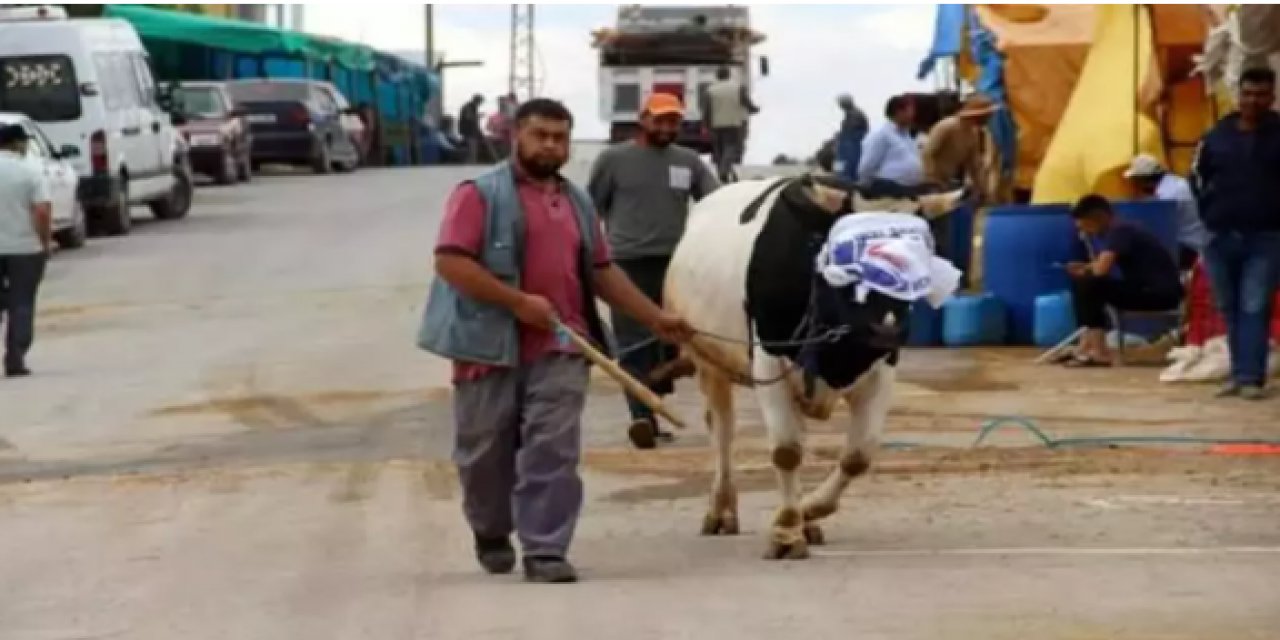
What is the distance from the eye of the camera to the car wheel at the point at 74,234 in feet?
100

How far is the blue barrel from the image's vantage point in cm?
1980

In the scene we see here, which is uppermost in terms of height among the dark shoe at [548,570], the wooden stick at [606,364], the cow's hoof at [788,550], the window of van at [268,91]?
the wooden stick at [606,364]

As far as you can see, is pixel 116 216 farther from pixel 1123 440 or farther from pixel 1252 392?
pixel 1123 440

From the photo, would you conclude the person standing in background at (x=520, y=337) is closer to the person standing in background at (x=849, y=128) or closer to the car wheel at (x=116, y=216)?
the car wheel at (x=116, y=216)

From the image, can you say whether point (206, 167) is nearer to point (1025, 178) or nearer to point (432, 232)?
point (432, 232)

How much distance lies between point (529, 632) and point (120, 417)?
8.02m

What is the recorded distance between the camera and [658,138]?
14.1 m

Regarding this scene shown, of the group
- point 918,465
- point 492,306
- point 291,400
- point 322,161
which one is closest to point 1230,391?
Result: point 918,465

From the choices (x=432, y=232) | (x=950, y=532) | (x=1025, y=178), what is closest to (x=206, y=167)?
(x=432, y=232)

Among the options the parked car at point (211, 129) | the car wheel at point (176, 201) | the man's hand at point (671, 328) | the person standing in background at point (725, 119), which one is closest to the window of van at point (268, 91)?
the parked car at point (211, 129)

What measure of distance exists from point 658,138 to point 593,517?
293cm

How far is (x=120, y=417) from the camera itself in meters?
16.4

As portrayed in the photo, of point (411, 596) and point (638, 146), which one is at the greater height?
point (638, 146)

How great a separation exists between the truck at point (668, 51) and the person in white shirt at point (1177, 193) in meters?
34.2
